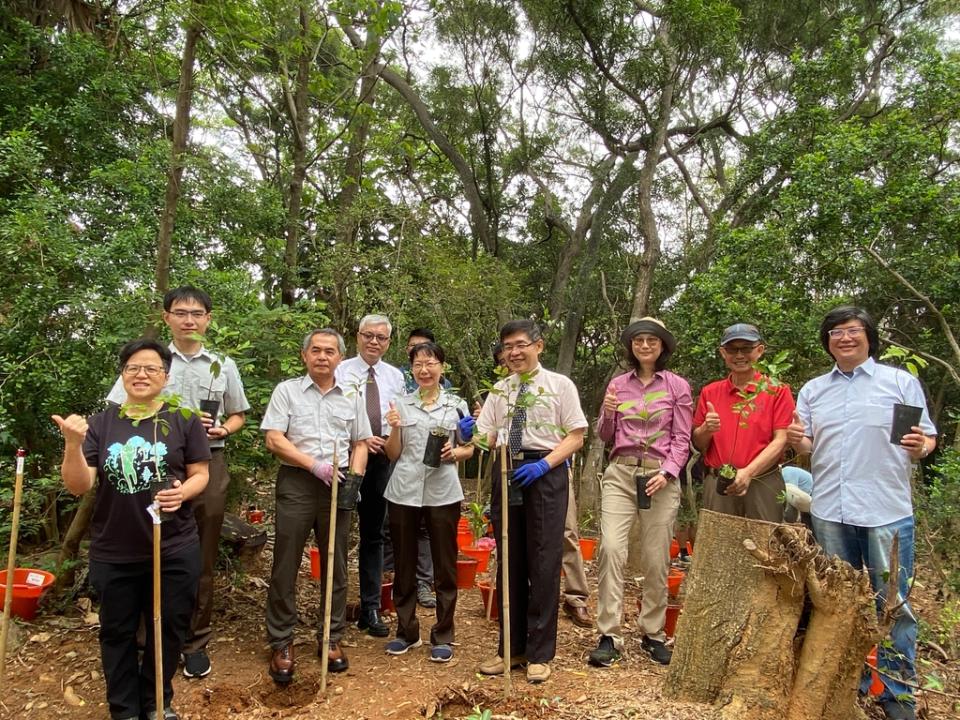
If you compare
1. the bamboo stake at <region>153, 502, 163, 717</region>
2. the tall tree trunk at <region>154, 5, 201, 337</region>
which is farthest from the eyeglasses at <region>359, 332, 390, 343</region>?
the bamboo stake at <region>153, 502, 163, 717</region>

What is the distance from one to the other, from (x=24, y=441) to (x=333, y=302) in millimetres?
3374

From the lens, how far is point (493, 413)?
3787 mm

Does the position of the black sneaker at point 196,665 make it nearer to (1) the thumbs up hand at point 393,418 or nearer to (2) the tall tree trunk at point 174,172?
(1) the thumbs up hand at point 393,418

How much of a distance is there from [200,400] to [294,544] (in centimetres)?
90

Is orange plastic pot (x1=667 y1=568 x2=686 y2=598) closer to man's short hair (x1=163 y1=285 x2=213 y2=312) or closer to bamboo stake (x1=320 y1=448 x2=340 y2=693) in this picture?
bamboo stake (x1=320 y1=448 x2=340 y2=693)

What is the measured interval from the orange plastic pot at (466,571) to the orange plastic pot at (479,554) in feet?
0.83

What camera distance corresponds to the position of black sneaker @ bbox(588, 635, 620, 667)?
3.61m

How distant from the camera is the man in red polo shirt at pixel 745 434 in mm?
3768

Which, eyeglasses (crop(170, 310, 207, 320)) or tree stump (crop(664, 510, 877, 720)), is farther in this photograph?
eyeglasses (crop(170, 310, 207, 320))

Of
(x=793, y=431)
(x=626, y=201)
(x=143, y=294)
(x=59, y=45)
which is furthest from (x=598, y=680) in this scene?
(x=626, y=201)

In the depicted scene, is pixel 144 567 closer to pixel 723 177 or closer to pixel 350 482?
pixel 350 482

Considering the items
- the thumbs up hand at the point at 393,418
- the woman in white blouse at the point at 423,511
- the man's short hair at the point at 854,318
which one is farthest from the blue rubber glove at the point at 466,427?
the man's short hair at the point at 854,318

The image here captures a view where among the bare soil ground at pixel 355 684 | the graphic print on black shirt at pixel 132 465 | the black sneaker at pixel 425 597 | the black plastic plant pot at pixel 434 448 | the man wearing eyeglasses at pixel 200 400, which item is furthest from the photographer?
the black sneaker at pixel 425 597

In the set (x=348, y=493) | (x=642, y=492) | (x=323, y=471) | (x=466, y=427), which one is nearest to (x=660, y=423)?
(x=642, y=492)
